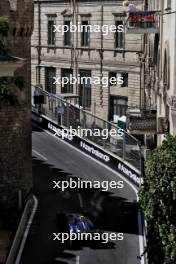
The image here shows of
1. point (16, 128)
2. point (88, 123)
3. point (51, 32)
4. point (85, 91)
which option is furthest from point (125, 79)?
point (16, 128)

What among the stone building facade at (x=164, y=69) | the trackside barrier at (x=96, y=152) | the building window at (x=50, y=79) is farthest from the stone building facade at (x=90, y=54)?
the trackside barrier at (x=96, y=152)

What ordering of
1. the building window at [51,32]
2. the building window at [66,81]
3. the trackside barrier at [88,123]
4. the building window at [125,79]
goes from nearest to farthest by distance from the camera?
1. the trackside barrier at [88,123]
2. the building window at [125,79]
3. the building window at [66,81]
4. the building window at [51,32]

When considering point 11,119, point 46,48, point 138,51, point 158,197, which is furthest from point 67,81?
point 158,197

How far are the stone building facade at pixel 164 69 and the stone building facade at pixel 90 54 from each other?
4.04 meters

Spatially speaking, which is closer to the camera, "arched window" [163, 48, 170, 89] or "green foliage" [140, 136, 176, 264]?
"green foliage" [140, 136, 176, 264]

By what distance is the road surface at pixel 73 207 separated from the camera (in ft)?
83.3

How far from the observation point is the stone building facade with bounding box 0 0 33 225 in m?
29.5

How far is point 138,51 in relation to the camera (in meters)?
51.2

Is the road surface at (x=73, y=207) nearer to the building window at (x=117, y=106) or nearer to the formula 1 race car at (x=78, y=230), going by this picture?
the formula 1 race car at (x=78, y=230)

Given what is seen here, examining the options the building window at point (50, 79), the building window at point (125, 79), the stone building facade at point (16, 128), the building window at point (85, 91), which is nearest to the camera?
the stone building facade at point (16, 128)

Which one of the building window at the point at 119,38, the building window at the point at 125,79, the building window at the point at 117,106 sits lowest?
the building window at the point at 117,106

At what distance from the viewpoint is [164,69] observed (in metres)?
33.0

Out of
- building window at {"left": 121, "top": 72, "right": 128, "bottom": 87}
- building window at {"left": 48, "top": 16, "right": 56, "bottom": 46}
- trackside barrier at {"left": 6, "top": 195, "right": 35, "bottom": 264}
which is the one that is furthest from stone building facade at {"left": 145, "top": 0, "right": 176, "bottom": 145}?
building window at {"left": 48, "top": 16, "right": 56, "bottom": 46}

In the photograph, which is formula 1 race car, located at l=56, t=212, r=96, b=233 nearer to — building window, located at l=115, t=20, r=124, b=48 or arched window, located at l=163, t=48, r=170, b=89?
arched window, located at l=163, t=48, r=170, b=89
